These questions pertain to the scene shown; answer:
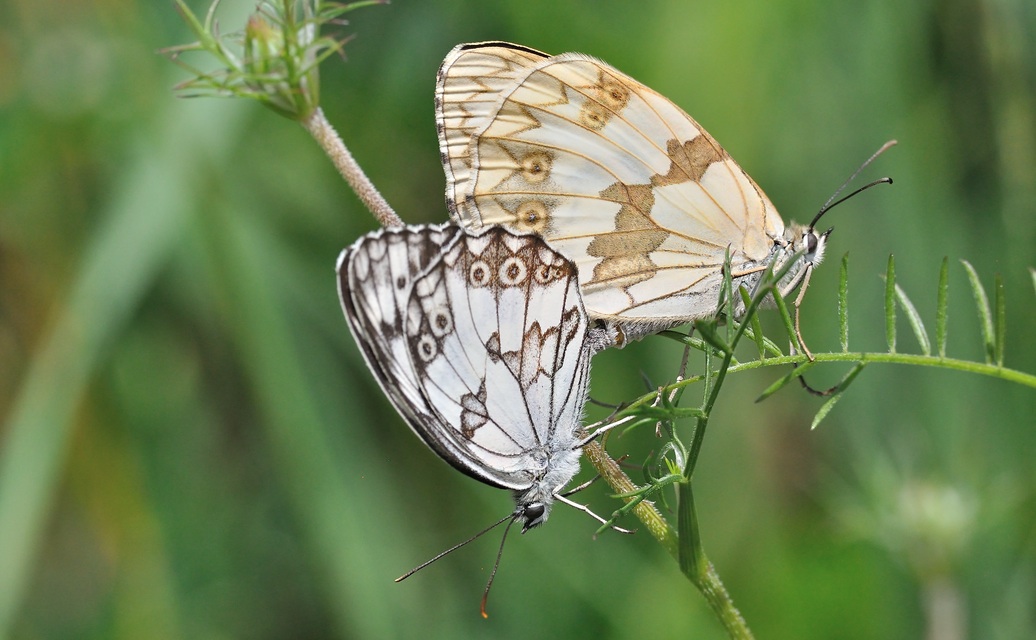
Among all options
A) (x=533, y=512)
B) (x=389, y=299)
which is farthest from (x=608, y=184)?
(x=533, y=512)

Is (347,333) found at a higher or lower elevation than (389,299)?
lower

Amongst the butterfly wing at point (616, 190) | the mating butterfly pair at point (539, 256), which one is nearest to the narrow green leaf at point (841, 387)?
the mating butterfly pair at point (539, 256)

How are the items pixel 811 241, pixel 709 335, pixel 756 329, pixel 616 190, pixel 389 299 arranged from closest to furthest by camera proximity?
pixel 709 335 < pixel 756 329 < pixel 389 299 < pixel 811 241 < pixel 616 190

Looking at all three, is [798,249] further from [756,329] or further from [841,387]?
[841,387]

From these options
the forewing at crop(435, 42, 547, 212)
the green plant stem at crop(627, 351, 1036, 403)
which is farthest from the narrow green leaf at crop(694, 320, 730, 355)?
the forewing at crop(435, 42, 547, 212)

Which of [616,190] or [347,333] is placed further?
[347,333]

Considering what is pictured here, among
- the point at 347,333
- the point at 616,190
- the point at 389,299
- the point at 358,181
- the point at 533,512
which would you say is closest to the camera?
the point at 358,181

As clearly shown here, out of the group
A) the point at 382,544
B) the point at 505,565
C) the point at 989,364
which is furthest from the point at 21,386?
the point at 989,364
